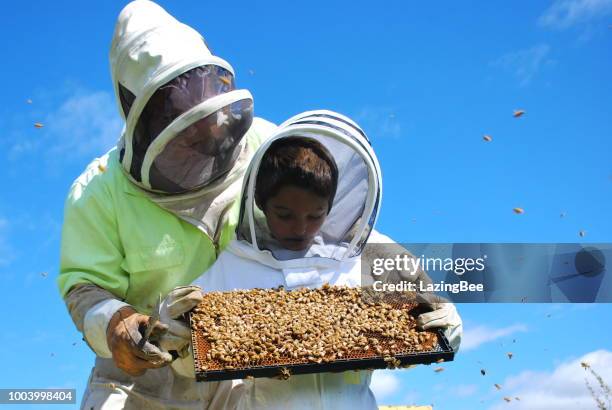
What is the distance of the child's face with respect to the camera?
14.2 ft

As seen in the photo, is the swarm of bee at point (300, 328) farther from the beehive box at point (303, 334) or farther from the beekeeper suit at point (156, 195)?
the beekeeper suit at point (156, 195)

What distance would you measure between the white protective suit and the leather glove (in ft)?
1.39

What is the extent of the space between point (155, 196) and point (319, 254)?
3.86 ft

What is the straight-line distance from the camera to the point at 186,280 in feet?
16.1

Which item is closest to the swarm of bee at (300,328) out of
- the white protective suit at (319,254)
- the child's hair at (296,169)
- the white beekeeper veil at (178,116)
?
the white protective suit at (319,254)

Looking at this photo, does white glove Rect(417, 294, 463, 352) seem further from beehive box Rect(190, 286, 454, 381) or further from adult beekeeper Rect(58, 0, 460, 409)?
adult beekeeper Rect(58, 0, 460, 409)

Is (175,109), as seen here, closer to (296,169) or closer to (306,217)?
(296,169)

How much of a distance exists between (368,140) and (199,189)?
1.08 meters

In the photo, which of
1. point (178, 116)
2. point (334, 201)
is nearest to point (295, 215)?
point (334, 201)

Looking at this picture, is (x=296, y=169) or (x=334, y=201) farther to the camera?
(x=334, y=201)

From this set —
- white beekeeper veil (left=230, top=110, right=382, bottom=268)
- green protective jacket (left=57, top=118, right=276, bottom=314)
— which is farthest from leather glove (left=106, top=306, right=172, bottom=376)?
white beekeeper veil (left=230, top=110, right=382, bottom=268)

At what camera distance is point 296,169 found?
14.4ft

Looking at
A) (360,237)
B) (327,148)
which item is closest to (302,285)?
(360,237)

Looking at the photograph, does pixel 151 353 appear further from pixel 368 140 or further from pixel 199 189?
pixel 368 140
